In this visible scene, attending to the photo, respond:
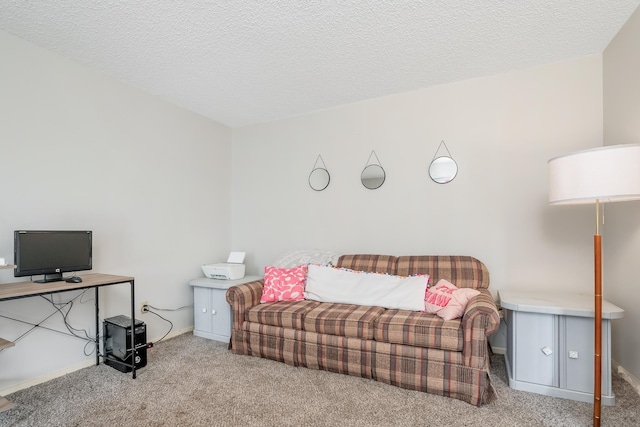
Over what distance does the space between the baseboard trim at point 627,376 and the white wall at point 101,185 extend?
3634 millimetres

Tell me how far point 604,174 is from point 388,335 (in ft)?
4.91

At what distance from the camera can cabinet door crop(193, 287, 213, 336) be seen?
3.18 m

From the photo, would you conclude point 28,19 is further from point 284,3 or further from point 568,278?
point 568,278

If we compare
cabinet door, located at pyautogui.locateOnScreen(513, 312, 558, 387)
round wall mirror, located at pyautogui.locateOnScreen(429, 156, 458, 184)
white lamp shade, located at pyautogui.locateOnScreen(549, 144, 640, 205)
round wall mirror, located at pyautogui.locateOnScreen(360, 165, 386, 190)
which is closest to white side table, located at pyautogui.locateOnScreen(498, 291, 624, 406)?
cabinet door, located at pyautogui.locateOnScreen(513, 312, 558, 387)

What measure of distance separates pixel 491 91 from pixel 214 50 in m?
2.29

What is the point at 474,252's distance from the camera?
113 inches

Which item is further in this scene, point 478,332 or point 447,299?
point 447,299

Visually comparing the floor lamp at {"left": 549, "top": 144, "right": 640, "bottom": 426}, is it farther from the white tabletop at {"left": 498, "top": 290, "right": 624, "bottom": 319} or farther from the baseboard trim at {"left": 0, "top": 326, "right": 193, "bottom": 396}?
the baseboard trim at {"left": 0, "top": 326, "right": 193, "bottom": 396}

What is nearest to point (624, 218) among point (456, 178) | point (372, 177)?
point (456, 178)

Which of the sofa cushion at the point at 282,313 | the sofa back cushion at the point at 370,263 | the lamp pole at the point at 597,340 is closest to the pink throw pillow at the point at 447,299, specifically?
the sofa back cushion at the point at 370,263

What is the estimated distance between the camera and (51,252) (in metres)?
2.21

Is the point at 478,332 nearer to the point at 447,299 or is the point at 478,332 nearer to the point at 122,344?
the point at 447,299

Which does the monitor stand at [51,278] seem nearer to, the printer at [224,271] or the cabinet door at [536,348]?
the printer at [224,271]

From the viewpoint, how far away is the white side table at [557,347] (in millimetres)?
1947
